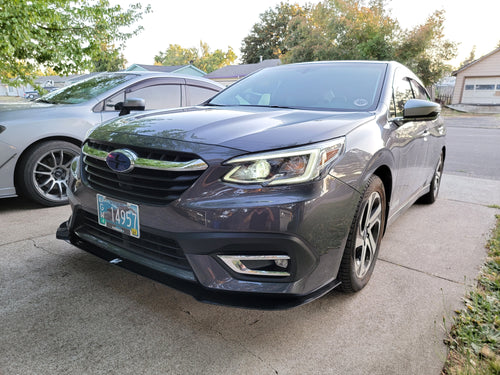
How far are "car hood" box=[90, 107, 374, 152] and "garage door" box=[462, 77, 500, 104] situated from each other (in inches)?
1476

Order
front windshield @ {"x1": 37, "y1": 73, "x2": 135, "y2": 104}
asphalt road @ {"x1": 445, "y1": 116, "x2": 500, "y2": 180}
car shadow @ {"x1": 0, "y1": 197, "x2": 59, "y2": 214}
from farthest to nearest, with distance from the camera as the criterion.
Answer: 1. asphalt road @ {"x1": 445, "y1": 116, "x2": 500, "y2": 180}
2. front windshield @ {"x1": 37, "y1": 73, "x2": 135, "y2": 104}
3. car shadow @ {"x1": 0, "y1": 197, "x2": 59, "y2": 214}

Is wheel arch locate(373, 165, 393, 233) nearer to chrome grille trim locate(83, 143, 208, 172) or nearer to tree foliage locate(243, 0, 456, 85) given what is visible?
chrome grille trim locate(83, 143, 208, 172)

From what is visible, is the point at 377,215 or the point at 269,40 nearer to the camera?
the point at 377,215

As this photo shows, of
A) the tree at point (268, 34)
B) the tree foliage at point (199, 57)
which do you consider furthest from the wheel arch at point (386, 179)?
the tree foliage at point (199, 57)

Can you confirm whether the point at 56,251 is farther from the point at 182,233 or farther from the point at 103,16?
the point at 103,16

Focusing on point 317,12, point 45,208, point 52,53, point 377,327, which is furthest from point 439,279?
point 317,12

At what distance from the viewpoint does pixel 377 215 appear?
257cm

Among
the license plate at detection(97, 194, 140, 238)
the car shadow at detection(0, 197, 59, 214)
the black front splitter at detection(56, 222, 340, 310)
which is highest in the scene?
the license plate at detection(97, 194, 140, 238)

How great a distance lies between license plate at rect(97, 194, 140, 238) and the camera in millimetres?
1987

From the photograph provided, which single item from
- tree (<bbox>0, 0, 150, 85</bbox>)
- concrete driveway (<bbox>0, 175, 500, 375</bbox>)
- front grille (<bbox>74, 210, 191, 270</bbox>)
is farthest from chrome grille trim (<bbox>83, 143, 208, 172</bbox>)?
tree (<bbox>0, 0, 150, 85</bbox>)

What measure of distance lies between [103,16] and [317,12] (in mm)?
27352

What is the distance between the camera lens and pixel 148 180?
6.44 ft

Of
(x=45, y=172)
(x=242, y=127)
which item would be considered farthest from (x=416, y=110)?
(x=45, y=172)

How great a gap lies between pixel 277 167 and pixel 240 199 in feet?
0.80
